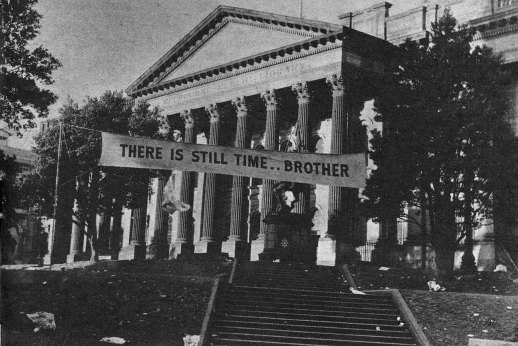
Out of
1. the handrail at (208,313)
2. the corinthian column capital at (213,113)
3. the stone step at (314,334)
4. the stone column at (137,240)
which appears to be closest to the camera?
the handrail at (208,313)

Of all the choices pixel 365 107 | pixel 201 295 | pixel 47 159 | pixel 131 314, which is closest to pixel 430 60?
pixel 365 107

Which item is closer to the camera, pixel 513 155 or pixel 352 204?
pixel 513 155

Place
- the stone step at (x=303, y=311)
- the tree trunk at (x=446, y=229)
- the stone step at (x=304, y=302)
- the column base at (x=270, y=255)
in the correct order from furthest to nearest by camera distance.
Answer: the column base at (x=270, y=255) → the tree trunk at (x=446, y=229) → the stone step at (x=304, y=302) → the stone step at (x=303, y=311)

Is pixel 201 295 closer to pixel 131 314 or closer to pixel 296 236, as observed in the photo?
pixel 131 314

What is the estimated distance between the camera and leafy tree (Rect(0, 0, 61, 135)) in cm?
1853

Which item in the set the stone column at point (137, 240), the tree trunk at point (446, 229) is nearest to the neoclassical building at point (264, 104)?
the stone column at point (137, 240)

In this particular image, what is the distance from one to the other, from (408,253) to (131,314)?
61.1ft

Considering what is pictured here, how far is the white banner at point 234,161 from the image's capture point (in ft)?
41.5

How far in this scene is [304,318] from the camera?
56.9 feet

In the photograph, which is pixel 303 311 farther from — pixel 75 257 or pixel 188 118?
pixel 75 257

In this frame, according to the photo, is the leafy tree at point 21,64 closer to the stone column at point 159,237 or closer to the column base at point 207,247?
the column base at point 207,247

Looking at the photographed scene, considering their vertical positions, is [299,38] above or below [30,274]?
above

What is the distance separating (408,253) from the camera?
3159 cm

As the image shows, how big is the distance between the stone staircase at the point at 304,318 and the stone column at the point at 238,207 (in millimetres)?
13007
